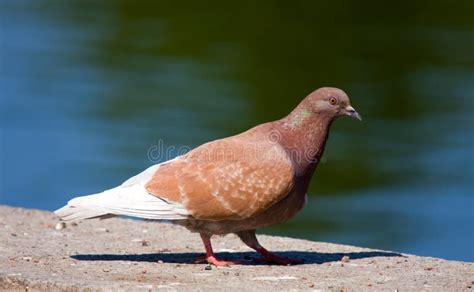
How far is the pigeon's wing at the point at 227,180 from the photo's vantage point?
8.13 m

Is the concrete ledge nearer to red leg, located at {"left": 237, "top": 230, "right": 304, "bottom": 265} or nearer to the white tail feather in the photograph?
red leg, located at {"left": 237, "top": 230, "right": 304, "bottom": 265}

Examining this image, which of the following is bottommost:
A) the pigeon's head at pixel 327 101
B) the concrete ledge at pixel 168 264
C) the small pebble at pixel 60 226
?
the concrete ledge at pixel 168 264

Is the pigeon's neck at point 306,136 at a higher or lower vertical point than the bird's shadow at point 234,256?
higher

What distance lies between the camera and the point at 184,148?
15297 mm

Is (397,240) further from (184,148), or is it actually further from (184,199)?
(184,199)

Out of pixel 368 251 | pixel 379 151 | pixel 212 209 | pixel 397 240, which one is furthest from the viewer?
pixel 379 151

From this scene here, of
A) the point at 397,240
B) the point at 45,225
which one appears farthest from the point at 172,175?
the point at 397,240

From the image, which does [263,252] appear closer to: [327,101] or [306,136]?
[306,136]

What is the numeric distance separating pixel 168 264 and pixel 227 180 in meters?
0.72

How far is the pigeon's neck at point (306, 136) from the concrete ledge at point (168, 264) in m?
0.76

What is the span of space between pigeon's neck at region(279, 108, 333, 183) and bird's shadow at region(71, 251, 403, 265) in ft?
2.15

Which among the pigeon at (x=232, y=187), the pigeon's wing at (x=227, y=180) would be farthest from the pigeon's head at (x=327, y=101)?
the pigeon's wing at (x=227, y=180)

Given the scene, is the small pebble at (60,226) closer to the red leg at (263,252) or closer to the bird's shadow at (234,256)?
the bird's shadow at (234,256)

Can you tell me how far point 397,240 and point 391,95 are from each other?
6449mm
